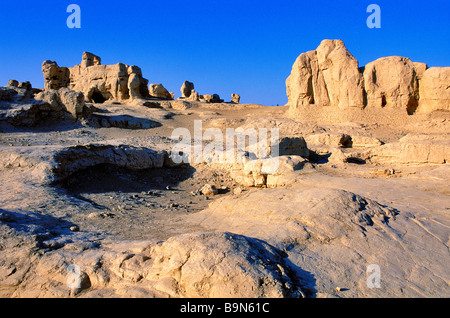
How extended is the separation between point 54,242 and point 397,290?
11.2ft

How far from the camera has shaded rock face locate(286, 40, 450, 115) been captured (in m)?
14.0

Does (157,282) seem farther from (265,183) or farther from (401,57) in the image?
(401,57)

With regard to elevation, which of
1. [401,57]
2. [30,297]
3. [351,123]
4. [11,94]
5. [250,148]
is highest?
A: [401,57]

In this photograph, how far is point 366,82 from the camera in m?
14.5

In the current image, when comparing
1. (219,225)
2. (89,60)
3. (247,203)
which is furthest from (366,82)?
(89,60)

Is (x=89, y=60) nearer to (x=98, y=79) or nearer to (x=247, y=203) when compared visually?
(x=98, y=79)

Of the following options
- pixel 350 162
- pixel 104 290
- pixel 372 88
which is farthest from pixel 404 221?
pixel 372 88

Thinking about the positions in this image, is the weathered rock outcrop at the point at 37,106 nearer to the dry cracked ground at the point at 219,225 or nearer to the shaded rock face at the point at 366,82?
the dry cracked ground at the point at 219,225

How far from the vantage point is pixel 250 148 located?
9695mm

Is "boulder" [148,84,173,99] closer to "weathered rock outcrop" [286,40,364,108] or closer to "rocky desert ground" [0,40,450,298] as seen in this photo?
"rocky desert ground" [0,40,450,298]

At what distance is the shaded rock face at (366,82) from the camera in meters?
14.0

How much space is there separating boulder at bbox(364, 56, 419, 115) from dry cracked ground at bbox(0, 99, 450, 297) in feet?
20.4

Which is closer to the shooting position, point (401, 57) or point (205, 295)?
point (205, 295)

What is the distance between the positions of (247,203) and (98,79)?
1922cm
